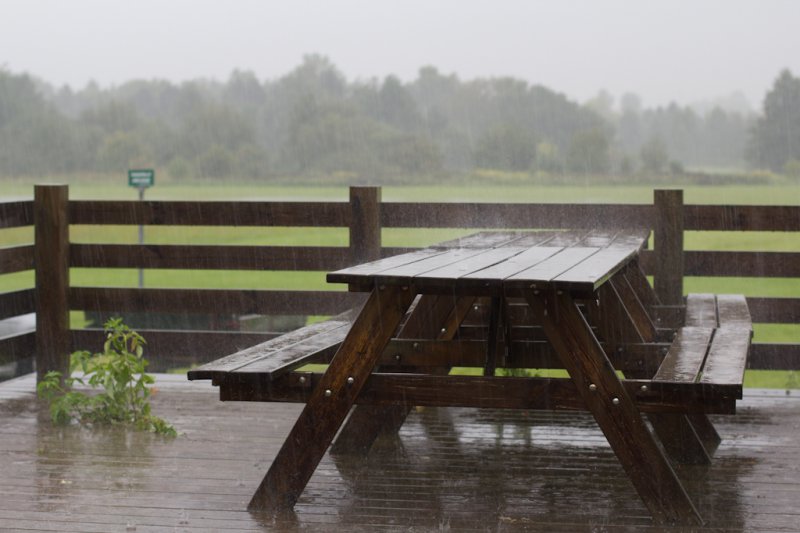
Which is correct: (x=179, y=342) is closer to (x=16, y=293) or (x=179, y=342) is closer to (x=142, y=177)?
(x=16, y=293)

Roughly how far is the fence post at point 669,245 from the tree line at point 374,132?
5505 cm

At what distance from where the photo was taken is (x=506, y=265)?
358 centimetres

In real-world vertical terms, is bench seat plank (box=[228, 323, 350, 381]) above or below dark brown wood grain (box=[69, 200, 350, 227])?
below

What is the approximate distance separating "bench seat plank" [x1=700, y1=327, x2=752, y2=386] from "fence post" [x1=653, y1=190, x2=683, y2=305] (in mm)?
1366

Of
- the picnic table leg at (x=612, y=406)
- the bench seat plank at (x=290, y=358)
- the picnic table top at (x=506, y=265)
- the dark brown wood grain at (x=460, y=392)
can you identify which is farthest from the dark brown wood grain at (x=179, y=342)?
the picnic table leg at (x=612, y=406)

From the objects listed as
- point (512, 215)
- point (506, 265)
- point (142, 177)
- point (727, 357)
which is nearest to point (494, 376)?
point (506, 265)

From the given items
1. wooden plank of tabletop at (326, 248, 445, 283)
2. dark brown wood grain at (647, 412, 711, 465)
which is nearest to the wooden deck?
dark brown wood grain at (647, 412, 711, 465)

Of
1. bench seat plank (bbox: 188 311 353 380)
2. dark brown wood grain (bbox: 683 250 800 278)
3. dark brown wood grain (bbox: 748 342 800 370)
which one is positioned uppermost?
dark brown wood grain (bbox: 683 250 800 278)

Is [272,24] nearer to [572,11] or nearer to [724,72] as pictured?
[572,11]

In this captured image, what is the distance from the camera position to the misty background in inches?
2488

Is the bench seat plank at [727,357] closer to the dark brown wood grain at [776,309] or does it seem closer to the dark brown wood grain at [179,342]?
the dark brown wood grain at [776,309]

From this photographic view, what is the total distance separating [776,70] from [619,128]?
57.6ft

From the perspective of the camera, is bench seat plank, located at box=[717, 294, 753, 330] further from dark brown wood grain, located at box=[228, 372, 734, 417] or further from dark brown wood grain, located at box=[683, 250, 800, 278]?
dark brown wood grain, located at box=[228, 372, 734, 417]

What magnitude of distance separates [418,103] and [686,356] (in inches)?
2490
